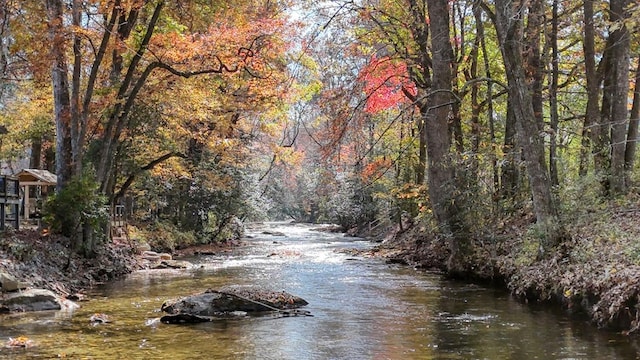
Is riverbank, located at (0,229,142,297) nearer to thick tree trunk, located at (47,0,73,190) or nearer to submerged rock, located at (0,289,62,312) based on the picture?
submerged rock, located at (0,289,62,312)

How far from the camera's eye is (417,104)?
60.1 ft

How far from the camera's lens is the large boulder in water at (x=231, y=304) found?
32.0 feet

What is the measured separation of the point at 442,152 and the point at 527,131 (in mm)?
4249

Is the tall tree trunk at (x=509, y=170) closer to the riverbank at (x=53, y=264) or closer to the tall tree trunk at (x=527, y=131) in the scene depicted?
the tall tree trunk at (x=527, y=131)

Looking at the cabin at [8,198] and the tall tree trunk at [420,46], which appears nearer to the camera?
the cabin at [8,198]

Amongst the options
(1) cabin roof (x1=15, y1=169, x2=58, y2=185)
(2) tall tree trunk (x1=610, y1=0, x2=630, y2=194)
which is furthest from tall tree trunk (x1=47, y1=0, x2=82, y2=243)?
(2) tall tree trunk (x1=610, y1=0, x2=630, y2=194)

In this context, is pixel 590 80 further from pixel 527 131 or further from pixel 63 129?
pixel 63 129

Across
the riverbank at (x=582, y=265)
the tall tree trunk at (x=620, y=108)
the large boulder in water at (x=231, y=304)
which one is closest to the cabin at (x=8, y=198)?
the large boulder in water at (x=231, y=304)

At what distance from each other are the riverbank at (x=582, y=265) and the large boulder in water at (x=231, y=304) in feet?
14.3

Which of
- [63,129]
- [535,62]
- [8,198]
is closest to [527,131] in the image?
[535,62]

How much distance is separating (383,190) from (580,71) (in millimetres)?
16501

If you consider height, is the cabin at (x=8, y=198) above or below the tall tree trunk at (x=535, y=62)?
below

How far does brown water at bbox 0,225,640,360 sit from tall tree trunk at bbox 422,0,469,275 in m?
1.80

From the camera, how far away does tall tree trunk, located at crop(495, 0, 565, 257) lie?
1100cm
